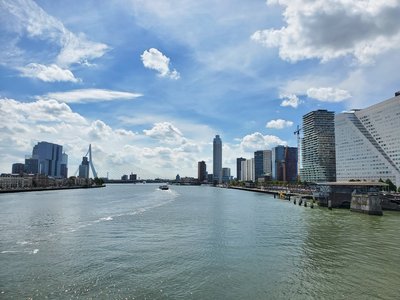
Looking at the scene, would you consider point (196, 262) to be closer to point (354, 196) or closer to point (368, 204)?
point (368, 204)

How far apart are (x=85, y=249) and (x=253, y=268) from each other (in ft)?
60.6

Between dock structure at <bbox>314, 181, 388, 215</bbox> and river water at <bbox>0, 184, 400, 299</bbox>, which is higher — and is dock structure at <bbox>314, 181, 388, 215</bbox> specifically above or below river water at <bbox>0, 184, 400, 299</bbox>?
above

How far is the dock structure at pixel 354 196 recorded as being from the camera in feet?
245

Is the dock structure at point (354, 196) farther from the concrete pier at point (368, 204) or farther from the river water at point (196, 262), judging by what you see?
the river water at point (196, 262)

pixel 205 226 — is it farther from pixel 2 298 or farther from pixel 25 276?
pixel 2 298

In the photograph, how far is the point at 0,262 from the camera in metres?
29.8

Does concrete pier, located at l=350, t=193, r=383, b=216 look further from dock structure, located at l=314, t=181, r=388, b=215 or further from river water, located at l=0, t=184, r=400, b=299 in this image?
river water, located at l=0, t=184, r=400, b=299

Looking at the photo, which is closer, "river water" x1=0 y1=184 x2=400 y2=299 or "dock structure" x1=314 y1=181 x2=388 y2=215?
"river water" x1=0 y1=184 x2=400 y2=299

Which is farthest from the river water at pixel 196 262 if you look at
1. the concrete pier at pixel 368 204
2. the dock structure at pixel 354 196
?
the dock structure at pixel 354 196

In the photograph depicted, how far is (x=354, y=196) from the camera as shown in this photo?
273 feet

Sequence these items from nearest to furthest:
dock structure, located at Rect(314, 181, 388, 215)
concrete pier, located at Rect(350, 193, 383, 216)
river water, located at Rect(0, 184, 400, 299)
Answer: river water, located at Rect(0, 184, 400, 299)
concrete pier, located at Rect(350, 193, 383, 216)
dock structure, located at Rect(314, 181, 388, 215)

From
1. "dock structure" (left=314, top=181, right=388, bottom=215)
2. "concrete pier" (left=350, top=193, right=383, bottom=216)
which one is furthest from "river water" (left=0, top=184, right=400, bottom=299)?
"dock structure" (left=314, top=181, right=388, bottom=215)

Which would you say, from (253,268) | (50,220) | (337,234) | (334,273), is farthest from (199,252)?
(50,220)

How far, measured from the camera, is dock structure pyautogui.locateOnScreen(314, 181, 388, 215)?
7456cm
